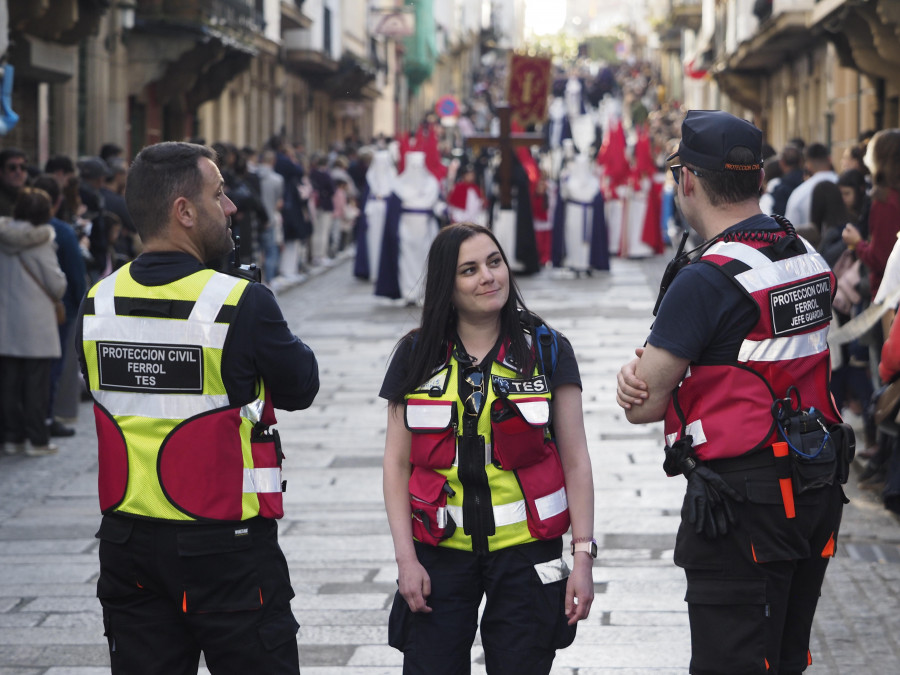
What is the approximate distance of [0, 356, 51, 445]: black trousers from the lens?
940 cm

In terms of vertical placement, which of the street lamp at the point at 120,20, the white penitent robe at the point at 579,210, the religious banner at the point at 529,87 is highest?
the street lamp at the point at 120,20

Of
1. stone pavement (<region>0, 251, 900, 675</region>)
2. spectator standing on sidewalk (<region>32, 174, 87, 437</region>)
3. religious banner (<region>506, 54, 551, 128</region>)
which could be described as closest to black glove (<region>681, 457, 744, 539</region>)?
stone pavement (<region>0, 251, 900, 675</region>)

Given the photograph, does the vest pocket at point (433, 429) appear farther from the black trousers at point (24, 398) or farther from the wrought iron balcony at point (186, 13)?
the wrought iron balcony at point (186, 13)

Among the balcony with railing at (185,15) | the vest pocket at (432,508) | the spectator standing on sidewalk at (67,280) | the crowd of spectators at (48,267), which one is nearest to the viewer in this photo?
the vest pocket at (432,508)

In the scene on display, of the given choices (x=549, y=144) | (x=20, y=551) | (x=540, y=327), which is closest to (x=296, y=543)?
(x=20, y=551)

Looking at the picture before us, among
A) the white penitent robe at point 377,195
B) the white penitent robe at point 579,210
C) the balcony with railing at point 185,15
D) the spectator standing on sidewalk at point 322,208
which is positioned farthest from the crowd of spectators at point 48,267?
the white penitent robe at point 579,210

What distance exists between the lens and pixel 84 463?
9250 millimetres

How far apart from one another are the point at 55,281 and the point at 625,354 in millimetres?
5826

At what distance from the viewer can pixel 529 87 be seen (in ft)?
87.5

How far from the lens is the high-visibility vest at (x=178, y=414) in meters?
3.44

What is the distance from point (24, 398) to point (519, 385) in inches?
256

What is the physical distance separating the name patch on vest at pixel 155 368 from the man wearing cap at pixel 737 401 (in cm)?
102

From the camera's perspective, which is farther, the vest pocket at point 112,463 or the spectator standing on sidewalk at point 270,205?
the spectator standing on sidewalk at point 270,205

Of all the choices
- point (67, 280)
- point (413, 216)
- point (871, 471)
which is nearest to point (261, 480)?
point (871, 471)
